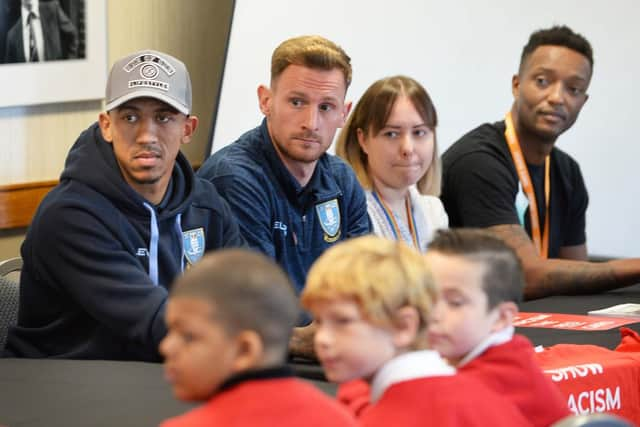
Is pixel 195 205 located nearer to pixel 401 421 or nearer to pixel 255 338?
pixel 401 421

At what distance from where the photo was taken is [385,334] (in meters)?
1.52

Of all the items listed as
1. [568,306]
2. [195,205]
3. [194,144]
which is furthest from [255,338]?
[194,144]

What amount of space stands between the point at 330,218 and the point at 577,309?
0.76 meters

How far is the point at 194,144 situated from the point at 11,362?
3044 mm

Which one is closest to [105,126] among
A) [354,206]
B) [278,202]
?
[278,202]

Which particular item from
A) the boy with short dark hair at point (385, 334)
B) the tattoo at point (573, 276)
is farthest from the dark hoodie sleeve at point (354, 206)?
the boy with short dark hair at point (385, 334)

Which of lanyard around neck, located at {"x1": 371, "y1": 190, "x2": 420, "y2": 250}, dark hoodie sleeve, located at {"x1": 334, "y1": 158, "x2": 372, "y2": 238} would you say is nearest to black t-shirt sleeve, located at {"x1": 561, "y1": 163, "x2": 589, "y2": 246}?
lanyard around neck, located at {"x1": 371, "y1": 190, "x2": 420, "y2": 250}

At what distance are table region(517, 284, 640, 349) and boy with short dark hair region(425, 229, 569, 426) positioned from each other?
93cm

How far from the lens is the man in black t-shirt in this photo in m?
3.97

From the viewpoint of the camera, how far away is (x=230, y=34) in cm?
514

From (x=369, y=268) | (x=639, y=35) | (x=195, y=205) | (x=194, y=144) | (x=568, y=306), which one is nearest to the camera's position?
(x=369, y=268)

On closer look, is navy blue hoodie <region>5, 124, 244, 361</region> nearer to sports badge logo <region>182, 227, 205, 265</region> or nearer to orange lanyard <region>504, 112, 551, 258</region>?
sports badge logo <region>182, 227, 205, 265</region>

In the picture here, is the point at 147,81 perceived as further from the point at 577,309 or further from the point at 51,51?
the point at 51,51

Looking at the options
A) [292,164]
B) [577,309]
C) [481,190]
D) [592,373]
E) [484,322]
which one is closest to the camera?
[484,322]
